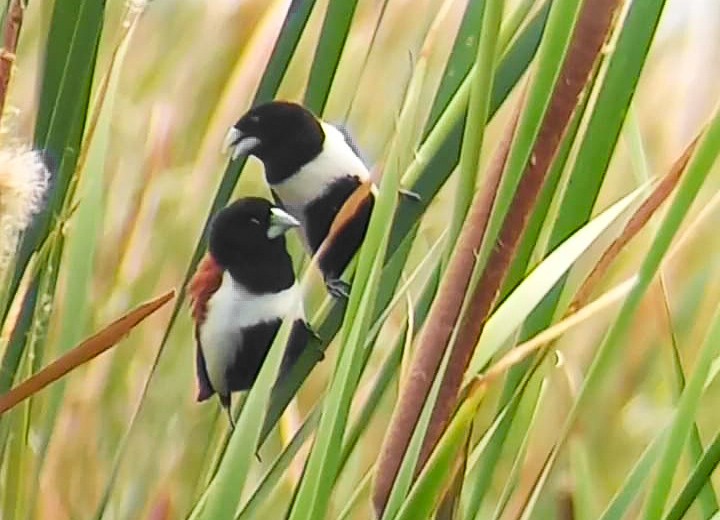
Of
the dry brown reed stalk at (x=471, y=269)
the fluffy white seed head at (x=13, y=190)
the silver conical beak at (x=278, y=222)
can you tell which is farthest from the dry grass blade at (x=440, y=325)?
the silver conical beak at (x=278, y=222)

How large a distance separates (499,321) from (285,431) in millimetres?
282

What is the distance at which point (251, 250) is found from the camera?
502 millimetres

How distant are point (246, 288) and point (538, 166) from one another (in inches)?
11.1

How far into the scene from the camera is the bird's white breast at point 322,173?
0.49m

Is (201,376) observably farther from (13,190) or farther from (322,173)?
(13,190)

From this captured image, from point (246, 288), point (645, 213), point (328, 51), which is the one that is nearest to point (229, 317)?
point (246, 288)

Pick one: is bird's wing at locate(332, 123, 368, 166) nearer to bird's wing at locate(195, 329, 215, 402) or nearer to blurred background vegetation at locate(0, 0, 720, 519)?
blurred background vegetation at locate(0, 0, 720, 519)

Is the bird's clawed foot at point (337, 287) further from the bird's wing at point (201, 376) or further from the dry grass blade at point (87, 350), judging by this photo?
the dry grass blade at point (87, 350)

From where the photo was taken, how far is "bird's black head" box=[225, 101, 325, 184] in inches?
19.1

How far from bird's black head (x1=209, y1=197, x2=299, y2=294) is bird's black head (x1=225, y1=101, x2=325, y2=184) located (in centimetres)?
2

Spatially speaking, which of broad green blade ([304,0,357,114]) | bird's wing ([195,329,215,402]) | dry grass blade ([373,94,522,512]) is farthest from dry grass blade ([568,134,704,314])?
bird's wing ([195,329,215,402])

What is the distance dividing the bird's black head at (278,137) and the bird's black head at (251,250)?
0.07ft

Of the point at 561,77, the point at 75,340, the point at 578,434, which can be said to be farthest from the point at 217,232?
the point at 561,77

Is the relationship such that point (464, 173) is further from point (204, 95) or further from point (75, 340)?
point (204, 95)
